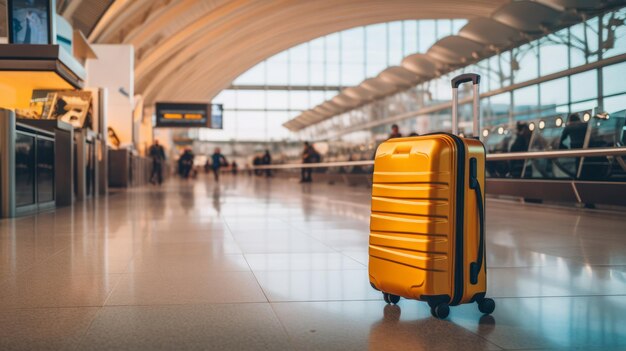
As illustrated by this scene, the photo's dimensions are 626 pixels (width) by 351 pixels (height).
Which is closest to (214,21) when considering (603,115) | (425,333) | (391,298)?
(603,115)

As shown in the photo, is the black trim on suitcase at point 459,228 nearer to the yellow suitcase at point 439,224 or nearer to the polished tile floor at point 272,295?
the yellow suitcase at point 439,224

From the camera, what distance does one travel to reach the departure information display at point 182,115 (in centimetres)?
3644

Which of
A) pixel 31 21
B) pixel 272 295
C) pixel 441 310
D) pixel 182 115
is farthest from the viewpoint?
pixel 182 115

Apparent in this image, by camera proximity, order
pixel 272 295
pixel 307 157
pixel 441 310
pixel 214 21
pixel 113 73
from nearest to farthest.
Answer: pixel 441 310 → pixel 272 295 → pixel 113 73 → pixel 307 157 → pixel 214 21

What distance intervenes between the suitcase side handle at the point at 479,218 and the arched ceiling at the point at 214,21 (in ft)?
80.0

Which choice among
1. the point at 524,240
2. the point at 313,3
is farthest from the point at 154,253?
the point at 313,3

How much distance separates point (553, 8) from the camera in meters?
15.0

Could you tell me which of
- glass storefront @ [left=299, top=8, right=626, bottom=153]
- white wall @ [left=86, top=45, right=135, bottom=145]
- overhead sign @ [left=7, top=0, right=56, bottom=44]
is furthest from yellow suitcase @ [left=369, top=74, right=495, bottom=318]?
white wall @ [left=86, top=45, right=135, bottom=145]

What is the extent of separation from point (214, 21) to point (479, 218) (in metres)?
35.6

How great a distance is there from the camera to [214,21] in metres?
36.7

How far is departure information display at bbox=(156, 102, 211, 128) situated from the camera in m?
36.4

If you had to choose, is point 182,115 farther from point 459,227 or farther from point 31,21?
point 459,227

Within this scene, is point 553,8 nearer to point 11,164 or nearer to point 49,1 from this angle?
point 49,1

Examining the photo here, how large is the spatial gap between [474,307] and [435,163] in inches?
30.3
